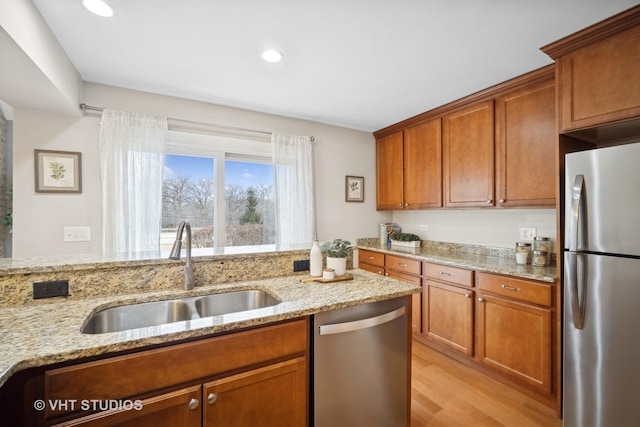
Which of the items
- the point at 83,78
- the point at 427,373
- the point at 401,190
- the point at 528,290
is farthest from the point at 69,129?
the point at 528,290

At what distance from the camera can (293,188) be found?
Result: 3.24 m

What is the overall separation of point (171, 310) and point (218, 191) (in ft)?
5.82

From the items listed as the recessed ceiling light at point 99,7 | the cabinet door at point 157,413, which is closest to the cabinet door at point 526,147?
the cabinet door at point 157,413

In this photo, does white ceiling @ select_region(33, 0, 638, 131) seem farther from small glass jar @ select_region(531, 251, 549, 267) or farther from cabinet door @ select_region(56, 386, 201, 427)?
cabinet door @ select_region(56, 386, 201, 427)

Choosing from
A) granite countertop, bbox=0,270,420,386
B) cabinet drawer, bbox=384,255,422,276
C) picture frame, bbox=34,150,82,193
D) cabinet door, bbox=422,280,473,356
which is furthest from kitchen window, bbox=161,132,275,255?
cabinet door, bbox=422,280,473,356

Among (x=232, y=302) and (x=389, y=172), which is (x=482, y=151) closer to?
(x=389, y=172)

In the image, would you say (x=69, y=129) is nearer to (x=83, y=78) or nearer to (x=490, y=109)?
(x=83, y=78)

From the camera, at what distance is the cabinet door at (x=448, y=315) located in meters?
2.44

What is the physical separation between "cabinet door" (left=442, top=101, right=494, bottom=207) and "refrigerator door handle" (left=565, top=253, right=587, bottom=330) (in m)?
0.97

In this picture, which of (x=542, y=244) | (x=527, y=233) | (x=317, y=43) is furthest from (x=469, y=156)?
(x=317, y=43)

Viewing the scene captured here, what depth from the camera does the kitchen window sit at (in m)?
2.79

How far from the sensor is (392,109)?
3061mm

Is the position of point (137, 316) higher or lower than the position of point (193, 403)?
higher

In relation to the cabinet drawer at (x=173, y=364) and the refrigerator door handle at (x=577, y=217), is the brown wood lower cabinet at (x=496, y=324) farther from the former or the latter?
the cabinet drawer at (x=173, y=364)
